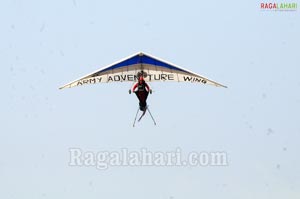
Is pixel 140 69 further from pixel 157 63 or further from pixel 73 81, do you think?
pixel 73 81

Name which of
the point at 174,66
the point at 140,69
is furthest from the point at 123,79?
the point at 174,66

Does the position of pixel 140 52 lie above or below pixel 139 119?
above

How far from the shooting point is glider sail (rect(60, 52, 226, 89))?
1988 cm

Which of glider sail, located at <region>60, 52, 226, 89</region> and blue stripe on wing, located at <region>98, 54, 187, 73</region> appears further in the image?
glider sail, located at <region>60, 52, 226, 89</region>

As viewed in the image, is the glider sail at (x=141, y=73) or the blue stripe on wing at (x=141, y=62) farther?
the glider sail at (x=141, y=73)

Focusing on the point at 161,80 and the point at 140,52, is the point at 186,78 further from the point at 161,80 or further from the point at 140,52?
the point at 140,52

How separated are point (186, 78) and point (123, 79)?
2.20 meters

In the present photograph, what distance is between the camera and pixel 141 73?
67.5ft

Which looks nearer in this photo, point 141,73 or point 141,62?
point 141,62

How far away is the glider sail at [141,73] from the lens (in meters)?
19.9

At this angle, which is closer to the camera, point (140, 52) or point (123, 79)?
point (140, 52)

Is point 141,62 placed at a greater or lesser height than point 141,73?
greater

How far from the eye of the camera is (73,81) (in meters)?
20.2

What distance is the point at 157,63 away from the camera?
65.5 ft
